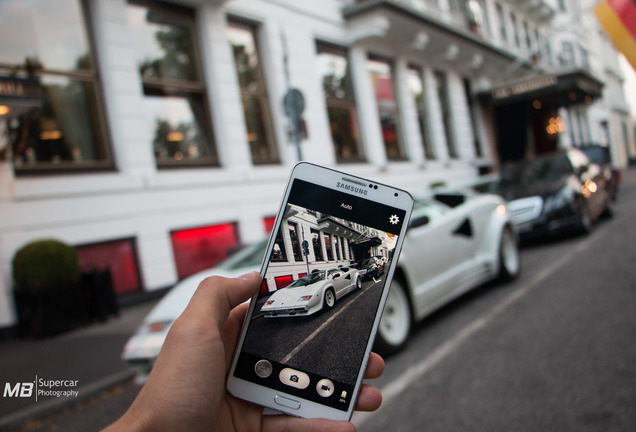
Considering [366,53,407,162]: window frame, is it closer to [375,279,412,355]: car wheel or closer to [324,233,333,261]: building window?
[375,279,412,355]: car wheel

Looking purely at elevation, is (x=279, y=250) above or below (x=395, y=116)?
below

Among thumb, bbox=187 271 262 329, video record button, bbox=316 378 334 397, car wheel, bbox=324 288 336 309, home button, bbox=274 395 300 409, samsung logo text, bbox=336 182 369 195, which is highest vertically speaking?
samsung logo text, bbox=336 182 369 195

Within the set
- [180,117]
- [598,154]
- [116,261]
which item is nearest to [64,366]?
[116,261]

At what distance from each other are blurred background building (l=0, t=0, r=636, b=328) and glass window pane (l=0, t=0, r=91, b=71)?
2cm

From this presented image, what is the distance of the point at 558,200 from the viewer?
10.4 metres

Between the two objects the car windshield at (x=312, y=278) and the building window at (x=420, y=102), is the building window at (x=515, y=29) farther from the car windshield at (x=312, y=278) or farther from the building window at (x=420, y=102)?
the car windshield at (x=312, y=278)

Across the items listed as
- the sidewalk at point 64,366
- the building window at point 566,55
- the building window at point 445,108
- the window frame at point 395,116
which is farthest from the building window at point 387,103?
the building window at point 566,55

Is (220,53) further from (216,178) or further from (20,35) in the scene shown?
(20,35)

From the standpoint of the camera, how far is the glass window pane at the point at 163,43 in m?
9.23

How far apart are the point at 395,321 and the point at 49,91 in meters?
6.55

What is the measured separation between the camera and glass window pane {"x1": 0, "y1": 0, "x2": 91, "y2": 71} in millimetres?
7398

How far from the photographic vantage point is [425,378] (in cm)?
427

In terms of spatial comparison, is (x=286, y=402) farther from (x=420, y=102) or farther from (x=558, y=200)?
(x=420, y=102)

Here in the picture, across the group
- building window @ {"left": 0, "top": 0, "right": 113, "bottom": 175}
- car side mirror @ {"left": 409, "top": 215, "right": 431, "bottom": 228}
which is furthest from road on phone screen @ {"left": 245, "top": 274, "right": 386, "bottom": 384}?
building window @ {"left": 0, "top": 0, "right": 113, "bottom": 175}
